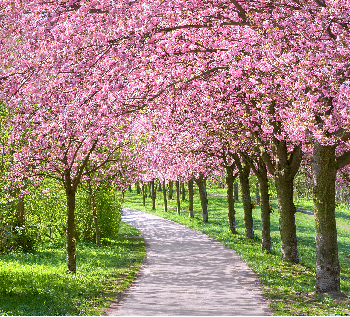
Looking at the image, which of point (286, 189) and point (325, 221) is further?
point (286, 189)

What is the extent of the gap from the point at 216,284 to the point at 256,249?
752 centimetres

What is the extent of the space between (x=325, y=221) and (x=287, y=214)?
4305mm

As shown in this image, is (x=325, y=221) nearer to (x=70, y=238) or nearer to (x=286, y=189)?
(x=286, y=189)

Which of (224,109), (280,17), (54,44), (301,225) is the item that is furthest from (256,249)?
(301,225)

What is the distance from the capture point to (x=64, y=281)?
1158 centimetres

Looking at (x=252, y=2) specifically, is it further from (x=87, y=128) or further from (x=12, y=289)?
(x=12, y=289)

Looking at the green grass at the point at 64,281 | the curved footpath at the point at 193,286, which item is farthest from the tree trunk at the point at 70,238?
the curved footpath at the point at 193,286

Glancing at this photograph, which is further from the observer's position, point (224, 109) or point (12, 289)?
point (224, 109)

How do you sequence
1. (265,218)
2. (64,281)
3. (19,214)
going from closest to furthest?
(64,281)
(265,218)
(19,214)

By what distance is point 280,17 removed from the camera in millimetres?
10305

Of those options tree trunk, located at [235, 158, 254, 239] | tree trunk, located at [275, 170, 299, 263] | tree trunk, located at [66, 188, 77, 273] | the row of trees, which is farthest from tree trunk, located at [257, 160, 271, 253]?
tree trunk, located at [66, 188, 77, 273]

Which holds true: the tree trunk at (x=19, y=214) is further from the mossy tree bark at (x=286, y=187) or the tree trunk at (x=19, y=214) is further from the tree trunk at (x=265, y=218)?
the mossy tree bark at (x=286, y=187)

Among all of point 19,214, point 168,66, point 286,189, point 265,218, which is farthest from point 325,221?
point 19,214

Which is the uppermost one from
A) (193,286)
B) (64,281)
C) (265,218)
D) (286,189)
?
(286,189)
